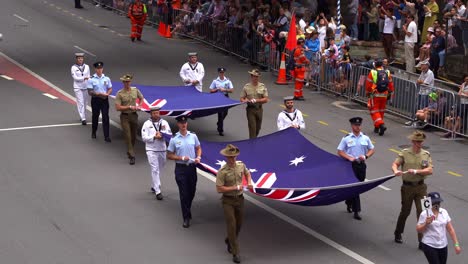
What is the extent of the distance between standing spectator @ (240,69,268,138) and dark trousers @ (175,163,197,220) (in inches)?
203

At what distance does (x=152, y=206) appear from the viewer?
59.9 feet

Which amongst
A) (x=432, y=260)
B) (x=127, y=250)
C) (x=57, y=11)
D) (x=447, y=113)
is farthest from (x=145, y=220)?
(x=57, y=11)

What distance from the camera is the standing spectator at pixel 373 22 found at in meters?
34.7

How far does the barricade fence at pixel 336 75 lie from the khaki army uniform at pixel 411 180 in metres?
8.11

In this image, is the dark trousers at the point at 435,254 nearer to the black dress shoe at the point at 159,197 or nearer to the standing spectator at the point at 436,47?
the black dress shoe at the point at 159,197

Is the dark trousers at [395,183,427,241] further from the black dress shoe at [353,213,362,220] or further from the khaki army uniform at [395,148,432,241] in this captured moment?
the black dress shoe at [353,213,362,220]

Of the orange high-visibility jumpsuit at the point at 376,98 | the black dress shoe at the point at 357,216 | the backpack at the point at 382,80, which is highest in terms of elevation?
the backpack at the point at 382,80

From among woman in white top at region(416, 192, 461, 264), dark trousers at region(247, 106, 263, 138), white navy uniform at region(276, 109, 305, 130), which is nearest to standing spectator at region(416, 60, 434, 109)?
dark trousers at region(247, 106, 263, 138)

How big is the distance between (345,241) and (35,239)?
17.5 feet

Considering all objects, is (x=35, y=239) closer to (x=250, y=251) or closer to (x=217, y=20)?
(x=250, y=251)

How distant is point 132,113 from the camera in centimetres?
2120

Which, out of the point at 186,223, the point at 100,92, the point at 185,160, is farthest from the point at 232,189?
the point at 100,92

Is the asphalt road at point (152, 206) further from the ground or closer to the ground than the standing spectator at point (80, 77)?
closer to the ground

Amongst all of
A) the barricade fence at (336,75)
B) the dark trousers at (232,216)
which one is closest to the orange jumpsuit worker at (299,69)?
the barricade fence at (336,75)
